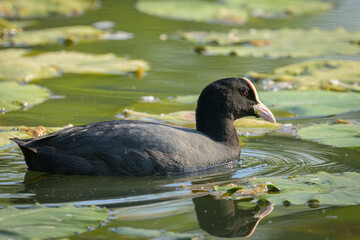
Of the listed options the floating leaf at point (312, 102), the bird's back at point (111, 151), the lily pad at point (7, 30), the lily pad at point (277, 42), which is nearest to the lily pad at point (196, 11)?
the lily pad at point (277, 42)

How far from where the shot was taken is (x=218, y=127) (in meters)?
6.60

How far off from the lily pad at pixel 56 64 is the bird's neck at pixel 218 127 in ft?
11.1

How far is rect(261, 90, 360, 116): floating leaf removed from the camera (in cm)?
771

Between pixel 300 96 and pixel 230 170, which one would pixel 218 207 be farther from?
pixel 300 96

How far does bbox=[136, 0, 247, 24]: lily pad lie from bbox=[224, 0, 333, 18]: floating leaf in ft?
1.73

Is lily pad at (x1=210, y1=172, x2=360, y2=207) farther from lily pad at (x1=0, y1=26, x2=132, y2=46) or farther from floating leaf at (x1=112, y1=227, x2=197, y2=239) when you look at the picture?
lily pad at (x1=0, y1=26, x2=132, y2=46)

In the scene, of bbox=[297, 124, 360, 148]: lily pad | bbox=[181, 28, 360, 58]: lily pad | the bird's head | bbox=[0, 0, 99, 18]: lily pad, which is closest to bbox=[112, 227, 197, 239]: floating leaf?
the bird's head

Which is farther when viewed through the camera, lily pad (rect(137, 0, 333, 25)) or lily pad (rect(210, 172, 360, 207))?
lily pad (rect(137, 0, 333, 25))

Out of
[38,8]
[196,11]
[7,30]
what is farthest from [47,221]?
[38,8]

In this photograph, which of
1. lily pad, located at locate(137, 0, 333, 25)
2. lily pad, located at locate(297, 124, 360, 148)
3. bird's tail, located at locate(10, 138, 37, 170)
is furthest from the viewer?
lily pad, located at locate(137, 0, 333, 25)

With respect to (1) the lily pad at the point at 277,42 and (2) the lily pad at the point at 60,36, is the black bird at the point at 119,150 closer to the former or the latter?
(1) the lily pad at the point at 277,42

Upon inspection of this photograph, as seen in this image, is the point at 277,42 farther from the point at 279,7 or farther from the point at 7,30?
the point at 7,30

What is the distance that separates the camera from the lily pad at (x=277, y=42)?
1076 centimetres

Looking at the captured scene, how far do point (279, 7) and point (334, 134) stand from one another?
9.35m
